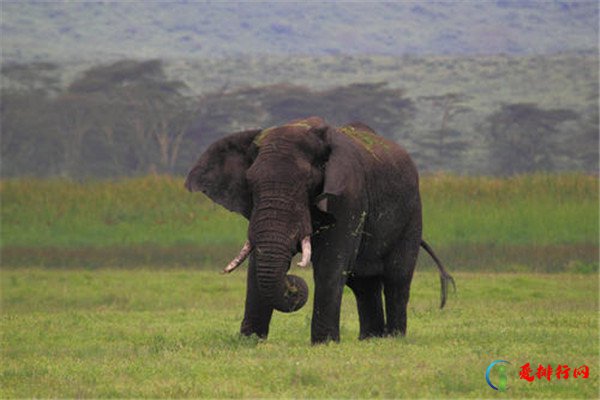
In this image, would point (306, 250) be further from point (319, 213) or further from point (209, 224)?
point (209, 224)

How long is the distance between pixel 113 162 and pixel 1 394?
56.0 m

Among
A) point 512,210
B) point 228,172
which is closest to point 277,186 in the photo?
point 228,172

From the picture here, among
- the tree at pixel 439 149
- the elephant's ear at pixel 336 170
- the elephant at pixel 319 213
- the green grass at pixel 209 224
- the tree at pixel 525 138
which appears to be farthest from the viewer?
the tree at pixel 439 149

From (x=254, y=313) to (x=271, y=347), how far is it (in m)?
0.93

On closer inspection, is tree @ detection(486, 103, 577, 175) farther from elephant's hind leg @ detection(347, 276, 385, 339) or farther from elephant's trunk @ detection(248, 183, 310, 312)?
elephant's trunk @ detection(248, 183, 310, 312)

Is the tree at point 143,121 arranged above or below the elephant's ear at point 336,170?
below

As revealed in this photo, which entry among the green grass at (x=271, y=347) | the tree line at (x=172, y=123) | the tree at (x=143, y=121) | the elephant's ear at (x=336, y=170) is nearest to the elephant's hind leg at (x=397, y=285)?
the green grass at (x=271, y=347)

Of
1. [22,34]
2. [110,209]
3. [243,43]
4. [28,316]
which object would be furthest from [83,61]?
[28,316]

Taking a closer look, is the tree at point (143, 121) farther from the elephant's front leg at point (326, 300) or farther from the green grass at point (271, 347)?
the elephant's front leg at point (326, 300)

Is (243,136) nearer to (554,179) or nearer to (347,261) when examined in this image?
(347,261)

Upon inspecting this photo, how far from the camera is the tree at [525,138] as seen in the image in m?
66.9

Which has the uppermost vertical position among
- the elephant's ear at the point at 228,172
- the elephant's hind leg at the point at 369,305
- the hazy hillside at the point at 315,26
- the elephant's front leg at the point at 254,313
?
the elephant's ear at the point at 228,172

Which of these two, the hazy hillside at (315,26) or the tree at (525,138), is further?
the hazy hillside at (315,26)

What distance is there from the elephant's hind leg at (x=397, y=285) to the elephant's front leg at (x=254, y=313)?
153cm
